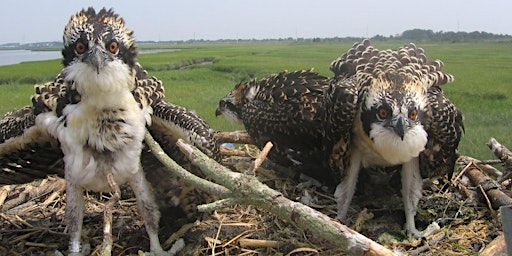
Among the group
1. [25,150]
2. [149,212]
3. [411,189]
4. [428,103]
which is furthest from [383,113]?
[25,150]

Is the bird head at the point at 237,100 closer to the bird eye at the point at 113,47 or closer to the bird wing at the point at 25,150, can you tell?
the bird wing at the point at 25,150

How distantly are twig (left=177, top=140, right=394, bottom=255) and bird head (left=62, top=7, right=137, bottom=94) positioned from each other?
0.67 meters

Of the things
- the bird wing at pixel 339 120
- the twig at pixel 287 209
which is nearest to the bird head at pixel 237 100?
the bird wing at pixel 339 120

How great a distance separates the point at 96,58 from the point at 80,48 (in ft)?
0.64

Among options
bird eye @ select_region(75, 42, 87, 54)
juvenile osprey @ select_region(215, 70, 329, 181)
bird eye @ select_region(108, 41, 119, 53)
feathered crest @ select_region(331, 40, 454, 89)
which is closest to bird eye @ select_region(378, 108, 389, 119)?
feathered crest @ select_region(331, 40, 454, 89)

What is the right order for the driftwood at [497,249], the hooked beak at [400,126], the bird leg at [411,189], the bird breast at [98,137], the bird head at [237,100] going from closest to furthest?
the driftwood at [497,249], the bird breast at [98,137], the hooked beak at [400,126], the bird leg at [411,189], the bird head at [237,100]

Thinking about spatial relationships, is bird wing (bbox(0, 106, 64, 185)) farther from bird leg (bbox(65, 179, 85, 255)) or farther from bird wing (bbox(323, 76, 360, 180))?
bird wing (bbox(323, 76, 360, 180))

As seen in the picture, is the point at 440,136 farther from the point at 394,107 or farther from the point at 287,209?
the point at 287,209

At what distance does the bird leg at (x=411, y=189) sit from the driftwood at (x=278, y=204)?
159cm

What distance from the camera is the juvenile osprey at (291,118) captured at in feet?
16.5

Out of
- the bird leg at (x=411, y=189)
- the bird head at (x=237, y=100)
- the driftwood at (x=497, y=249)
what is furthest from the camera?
the bird head at (x=237, y=100)

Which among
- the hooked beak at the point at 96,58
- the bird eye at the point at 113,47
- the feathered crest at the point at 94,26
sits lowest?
the hooked beak at the point at 96,58

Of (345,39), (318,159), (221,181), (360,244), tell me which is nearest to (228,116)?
(318,159)

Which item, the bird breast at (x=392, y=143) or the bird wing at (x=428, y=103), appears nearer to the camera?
the bird breast at (x=392, y=143)
